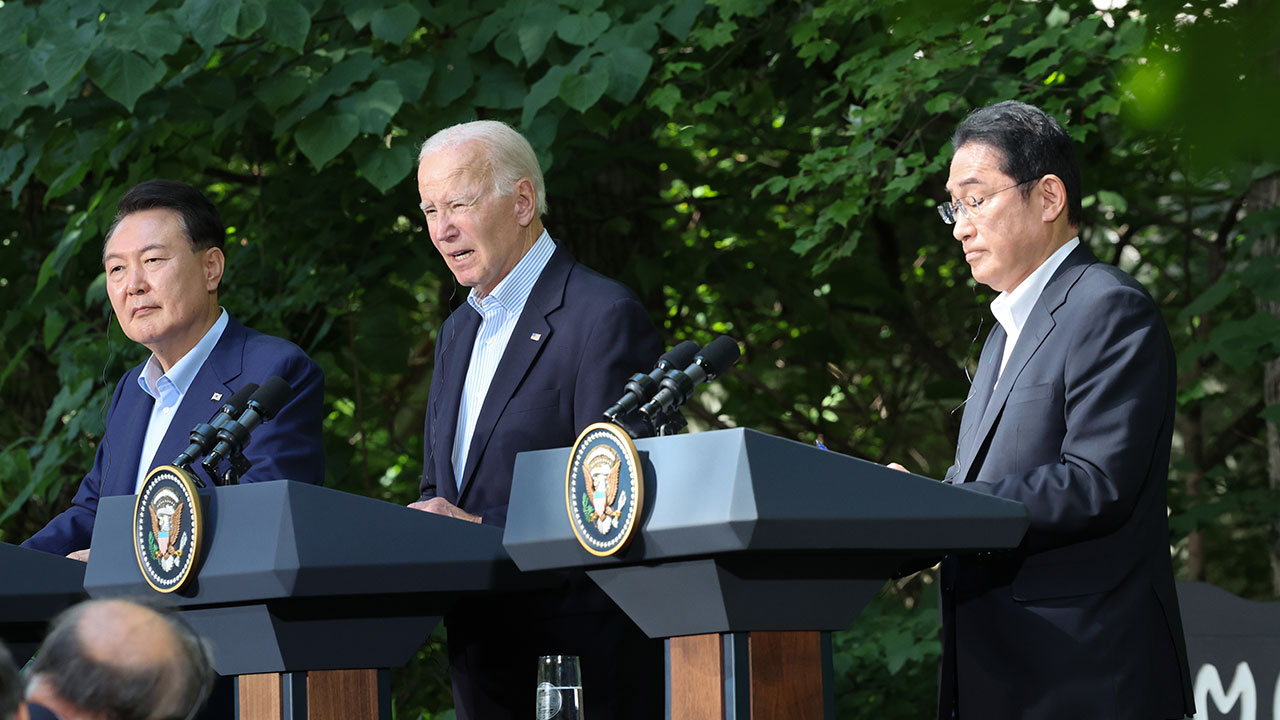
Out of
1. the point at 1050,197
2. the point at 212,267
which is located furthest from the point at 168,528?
the point at 1050,197

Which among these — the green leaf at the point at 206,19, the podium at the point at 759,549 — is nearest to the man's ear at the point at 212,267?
the green leaf at the point at 206,19

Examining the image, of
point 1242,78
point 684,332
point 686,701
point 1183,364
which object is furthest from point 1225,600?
point 684,332

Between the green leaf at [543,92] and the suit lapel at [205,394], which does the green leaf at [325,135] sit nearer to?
the green leaf at [543,92]

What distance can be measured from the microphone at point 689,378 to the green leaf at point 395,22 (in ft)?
8.28

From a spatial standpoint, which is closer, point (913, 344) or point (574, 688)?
point (574, 688)

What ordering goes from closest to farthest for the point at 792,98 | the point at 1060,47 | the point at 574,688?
the point at 574,688, the point at 1060,47, the point at 792,98

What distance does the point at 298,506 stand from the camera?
224 cm

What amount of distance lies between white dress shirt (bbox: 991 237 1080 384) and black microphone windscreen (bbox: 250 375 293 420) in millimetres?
1197

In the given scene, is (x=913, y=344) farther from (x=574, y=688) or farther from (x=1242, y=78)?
(x=1242, y=78)

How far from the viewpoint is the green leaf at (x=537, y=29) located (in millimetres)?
4406

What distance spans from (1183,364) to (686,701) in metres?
3.44

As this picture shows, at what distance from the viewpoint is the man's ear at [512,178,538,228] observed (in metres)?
3.07

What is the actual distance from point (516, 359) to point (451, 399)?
20 centimetres

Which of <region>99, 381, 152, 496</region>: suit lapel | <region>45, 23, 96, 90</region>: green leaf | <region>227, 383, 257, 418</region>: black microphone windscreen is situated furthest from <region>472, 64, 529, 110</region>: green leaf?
<region>227, 383, 257, 418</region>: black microphone windscreen
